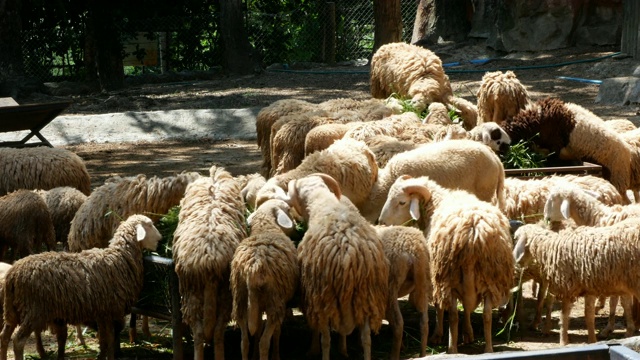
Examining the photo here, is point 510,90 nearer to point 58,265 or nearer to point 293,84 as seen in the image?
point 58,265

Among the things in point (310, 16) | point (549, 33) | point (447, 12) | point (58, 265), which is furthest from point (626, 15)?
point (58, 265)

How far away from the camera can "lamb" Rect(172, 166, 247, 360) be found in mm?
6531

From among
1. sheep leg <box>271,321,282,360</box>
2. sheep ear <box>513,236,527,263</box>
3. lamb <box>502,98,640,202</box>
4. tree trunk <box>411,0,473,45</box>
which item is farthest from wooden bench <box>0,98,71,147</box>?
tree trunk <box>411,0,473,45</box>

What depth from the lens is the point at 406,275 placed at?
679cm

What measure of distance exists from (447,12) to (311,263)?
743 inches

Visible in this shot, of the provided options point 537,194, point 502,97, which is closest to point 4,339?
point 537,194

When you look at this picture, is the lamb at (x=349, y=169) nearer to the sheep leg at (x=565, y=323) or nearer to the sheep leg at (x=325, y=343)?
the sheep leg at (x=325, y=343)

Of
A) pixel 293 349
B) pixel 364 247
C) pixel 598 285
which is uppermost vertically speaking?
pixel 364 247

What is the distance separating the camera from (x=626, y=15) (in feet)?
61.7

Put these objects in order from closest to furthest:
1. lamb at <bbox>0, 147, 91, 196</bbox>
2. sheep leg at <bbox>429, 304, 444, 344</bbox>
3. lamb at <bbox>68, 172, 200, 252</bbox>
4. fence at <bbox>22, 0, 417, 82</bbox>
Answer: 1. sheep leg at <bbox>429, 304, 444, 344</bbox>
2. lamb at <bbox>68, 172, 200, 252</bbox>
3. lamb at <bbox>0, 147, 91, 196</bbox>
4. fence at <bbox>22, 0, 417, 82</bbox>

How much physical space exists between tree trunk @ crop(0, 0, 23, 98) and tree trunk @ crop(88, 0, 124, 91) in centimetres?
173

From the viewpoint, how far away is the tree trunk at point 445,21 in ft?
80.1

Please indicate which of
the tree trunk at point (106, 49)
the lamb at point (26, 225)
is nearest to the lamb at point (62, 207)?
the lamb at point (26, 225)

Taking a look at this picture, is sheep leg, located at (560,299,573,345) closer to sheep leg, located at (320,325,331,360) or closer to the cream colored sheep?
sheep leg, located at (320,325,331,360)
